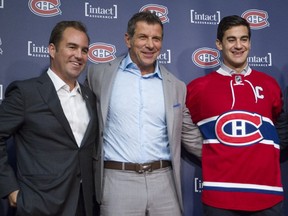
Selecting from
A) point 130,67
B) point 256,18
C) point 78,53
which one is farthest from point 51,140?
point 256,18

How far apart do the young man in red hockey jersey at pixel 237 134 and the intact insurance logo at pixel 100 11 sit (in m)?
0.71

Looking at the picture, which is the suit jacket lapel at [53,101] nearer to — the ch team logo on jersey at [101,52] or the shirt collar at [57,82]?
the shirt collar at [57,82]

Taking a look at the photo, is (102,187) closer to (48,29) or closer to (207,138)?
(207,138)

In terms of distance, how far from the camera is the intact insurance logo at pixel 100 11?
2.45 m

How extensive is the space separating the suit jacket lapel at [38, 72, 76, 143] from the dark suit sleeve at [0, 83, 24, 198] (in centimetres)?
11

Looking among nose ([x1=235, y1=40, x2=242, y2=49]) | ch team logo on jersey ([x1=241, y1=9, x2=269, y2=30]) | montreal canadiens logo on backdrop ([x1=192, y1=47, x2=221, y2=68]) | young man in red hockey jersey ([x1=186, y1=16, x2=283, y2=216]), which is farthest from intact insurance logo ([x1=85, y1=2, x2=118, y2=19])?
ch team logo on jersey ([x1=241, y1=9, x2=269, y2=30])

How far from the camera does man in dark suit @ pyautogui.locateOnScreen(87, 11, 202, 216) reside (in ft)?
6.34

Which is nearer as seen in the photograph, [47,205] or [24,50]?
[47,205]

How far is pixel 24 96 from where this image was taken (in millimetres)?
1700

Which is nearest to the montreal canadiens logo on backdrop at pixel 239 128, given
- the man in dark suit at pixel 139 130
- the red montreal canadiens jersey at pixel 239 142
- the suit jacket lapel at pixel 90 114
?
the red montreal canadiens jersey at pixel 239 142

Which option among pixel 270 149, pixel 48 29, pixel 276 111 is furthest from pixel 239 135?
pixel 48 29

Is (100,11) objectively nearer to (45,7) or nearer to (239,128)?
(45,7)

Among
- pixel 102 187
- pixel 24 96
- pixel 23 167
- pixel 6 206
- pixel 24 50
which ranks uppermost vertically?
pixel 24 50

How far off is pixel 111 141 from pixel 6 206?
2.56 feet
